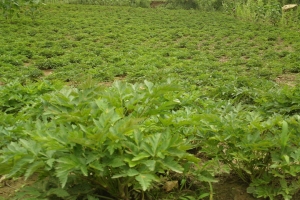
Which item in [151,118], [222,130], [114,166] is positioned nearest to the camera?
[114,166]

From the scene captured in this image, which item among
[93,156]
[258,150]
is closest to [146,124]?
[93,156]

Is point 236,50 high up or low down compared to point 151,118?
down

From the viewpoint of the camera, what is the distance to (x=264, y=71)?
760 centimetres

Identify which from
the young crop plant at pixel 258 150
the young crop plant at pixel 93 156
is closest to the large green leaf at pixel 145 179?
the young crop plant at pixel 93 156

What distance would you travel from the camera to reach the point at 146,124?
2.27m

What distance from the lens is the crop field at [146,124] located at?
1811mm

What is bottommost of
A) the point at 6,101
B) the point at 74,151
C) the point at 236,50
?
the point at 236,50

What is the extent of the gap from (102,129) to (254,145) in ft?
3.13

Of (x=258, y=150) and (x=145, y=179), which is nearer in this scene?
(x=145, y=179)

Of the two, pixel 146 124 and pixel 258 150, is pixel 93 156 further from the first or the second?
pixel 258 150

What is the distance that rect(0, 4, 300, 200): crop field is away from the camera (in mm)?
1811

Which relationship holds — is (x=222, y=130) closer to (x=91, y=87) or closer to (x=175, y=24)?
(x=91, y=87)

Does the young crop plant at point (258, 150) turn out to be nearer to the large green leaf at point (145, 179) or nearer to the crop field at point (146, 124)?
the crop field at point (146, 124)

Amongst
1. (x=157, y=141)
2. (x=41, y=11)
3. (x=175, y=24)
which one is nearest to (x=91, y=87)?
(x=157, y=141)
